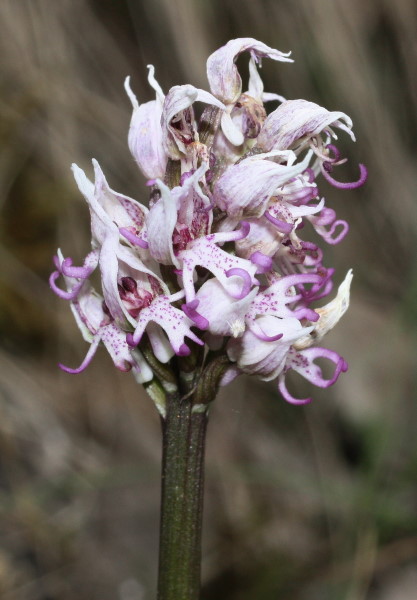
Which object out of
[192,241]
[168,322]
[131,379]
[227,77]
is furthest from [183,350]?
[131,379]

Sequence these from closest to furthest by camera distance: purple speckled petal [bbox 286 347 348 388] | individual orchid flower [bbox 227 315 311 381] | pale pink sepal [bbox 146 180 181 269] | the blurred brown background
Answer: pale pink sepal [bbox 146 180 181 269] → individual orchid flower [bbox 227 315 311 381] → purple speckled petal [bbox 286 347 348 388] → the blurred brown background

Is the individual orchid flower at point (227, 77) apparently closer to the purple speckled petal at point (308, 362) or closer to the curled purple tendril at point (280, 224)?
the curled purple tendril at point (280, 224)

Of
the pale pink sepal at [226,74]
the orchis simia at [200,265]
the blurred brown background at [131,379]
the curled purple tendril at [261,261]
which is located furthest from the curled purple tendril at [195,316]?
the blurred brown background at [131,379]

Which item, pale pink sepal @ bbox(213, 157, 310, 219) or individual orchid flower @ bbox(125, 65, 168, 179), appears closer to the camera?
pale pink sepal @ bbox(213, 157, 310, 219)

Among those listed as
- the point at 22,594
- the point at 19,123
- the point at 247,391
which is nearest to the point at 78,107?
the point at 19,123

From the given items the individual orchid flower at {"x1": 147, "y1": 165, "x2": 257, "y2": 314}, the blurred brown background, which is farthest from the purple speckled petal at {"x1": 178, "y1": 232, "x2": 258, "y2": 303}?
the blurred brown background

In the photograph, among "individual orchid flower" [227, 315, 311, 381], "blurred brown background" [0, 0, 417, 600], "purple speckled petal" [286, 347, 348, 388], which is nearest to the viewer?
"individual orchid flower" [227, 315, 311, 381]

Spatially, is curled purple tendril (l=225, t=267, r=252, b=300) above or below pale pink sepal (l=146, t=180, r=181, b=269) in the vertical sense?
below

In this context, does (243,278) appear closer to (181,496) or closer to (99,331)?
(99,331)

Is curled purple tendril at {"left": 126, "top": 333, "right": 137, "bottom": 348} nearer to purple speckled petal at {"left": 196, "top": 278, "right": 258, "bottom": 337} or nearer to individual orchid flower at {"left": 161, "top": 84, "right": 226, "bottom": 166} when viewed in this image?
purple speckled petal at {"left": 196, "top": 278, "right": 258, "bottom": 337}
